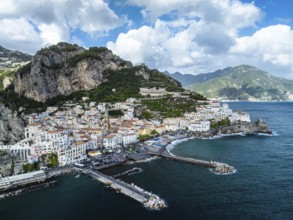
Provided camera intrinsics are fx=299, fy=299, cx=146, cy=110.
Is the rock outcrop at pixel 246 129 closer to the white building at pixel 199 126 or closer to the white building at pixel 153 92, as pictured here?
the white building at pixel 199 126

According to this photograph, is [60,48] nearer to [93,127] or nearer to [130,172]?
[93,127]

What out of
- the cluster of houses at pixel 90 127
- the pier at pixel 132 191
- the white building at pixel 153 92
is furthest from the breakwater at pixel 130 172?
the white building at pixel 153 92

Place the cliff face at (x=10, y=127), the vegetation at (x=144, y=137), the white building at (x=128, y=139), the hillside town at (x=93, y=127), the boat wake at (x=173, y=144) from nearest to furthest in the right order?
the hillside town at (x=93, y=127)
the boat wake at (x=173, y=144)
the white building at (x=128, y=139)
the cliff face at (x=10, y=127)
the vegetation at (x=144, y=137)

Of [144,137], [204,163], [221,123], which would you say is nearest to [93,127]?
[144,137]

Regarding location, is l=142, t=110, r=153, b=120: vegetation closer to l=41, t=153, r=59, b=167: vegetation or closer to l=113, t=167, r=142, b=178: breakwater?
l=113, t=167, r=142, b=178: breakwater

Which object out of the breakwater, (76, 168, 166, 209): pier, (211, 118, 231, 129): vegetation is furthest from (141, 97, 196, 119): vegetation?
(76, 168, 166, 209): pier
